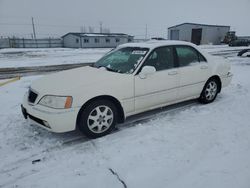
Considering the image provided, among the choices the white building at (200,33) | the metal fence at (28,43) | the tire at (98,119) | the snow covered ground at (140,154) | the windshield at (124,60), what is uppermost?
the white building at (200,33)

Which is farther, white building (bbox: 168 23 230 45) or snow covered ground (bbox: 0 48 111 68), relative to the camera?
white building (bbox: 168 23 230 45)

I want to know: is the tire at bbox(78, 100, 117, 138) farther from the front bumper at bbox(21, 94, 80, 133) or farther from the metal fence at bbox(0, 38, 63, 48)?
the metal fence at bbox(0, 38, 63, 48)

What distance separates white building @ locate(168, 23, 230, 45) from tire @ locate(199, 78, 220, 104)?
39.4 metres

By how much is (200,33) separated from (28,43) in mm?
32892

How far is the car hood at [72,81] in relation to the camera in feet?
11.2

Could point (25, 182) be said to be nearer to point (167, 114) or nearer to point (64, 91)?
point (64, 91)

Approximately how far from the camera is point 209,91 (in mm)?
5219

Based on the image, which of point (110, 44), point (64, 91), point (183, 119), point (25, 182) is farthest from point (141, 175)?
point (110, 44)

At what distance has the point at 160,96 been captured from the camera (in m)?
A: 4.29

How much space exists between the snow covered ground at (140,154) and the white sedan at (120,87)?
0.36 metres

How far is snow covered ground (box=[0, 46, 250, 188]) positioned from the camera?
2.66 meters

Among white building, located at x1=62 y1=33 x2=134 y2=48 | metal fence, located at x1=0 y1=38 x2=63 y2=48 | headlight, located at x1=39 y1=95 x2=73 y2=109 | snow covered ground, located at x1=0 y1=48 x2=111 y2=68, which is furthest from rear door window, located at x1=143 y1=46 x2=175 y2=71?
metal fence, located at x1=0 y1=38 x2=63 y2=48

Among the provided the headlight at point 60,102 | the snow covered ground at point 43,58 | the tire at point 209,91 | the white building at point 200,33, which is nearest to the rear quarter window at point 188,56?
the tire at point 209,91

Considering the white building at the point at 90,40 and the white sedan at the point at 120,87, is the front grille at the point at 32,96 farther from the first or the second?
the white building at the point at 90,40
